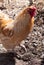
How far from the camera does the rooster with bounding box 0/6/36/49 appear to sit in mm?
4379

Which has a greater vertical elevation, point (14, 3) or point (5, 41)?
point (14, 3)

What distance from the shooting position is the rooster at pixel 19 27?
4.38m

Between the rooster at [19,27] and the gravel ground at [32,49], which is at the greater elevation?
the rooster at [19,27]

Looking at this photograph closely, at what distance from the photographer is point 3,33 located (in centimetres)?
457

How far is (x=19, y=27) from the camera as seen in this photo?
445 centimetres

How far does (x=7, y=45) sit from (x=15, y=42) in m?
0.18

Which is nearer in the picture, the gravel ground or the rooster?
the rooster

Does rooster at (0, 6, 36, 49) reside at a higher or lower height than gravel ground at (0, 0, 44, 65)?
higher

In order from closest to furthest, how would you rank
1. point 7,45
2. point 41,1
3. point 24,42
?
point 7,45 → point 24,42 → point 41,1

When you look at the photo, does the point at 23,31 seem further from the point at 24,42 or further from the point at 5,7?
the point at 5,7

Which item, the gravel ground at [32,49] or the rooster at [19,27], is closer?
the rooster at [19,27]

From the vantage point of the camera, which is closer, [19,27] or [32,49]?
[19,27]

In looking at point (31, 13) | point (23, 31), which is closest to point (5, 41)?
point (23, 31)

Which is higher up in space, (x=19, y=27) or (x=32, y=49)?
(x=19, y=27)
